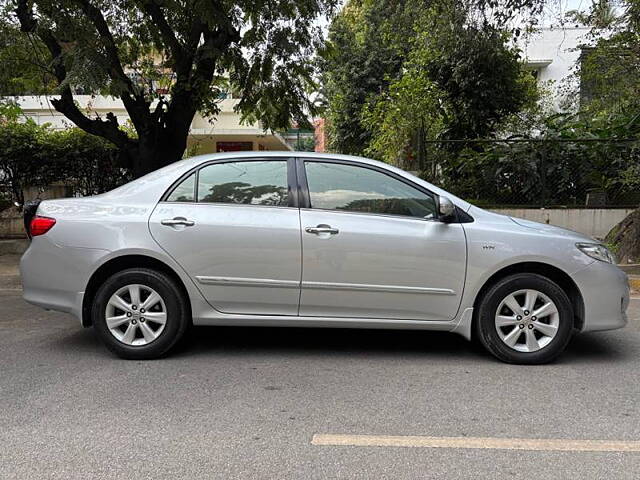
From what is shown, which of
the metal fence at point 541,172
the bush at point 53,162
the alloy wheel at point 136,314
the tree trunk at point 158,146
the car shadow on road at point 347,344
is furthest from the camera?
the metal fence at point 541,172

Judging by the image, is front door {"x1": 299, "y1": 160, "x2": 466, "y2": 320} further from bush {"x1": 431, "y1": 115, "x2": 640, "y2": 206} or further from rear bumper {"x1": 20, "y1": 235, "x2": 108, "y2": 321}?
bush {"x1": 431, "y1": 115, "x2": 640, "y2": 206}

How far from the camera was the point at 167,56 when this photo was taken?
10734 millimetres

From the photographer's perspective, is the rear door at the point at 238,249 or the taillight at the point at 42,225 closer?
the rear door at the point at 238,249

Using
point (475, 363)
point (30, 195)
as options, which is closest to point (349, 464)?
point (475, 363)

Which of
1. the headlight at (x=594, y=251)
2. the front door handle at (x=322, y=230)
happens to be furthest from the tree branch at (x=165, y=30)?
the headlight at (x=594, y=251)

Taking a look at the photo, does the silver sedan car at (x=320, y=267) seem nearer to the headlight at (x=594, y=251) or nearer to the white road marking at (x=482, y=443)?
the headlight at (x=594, y=251)

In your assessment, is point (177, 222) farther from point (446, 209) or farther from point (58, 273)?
point (446, 209)

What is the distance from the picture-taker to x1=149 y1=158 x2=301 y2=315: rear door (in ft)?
14.7


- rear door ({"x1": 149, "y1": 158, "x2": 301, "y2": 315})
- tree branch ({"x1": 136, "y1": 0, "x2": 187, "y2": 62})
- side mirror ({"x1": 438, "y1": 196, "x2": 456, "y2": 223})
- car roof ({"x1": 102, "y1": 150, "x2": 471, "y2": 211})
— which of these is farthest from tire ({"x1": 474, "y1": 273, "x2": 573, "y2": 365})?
tree branch ({"x1": 136, "y1": 0, "x2": 187, "y2": 62})

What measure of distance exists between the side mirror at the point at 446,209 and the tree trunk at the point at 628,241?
563cm

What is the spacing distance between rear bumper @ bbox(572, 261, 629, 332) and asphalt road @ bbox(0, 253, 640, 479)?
38cm

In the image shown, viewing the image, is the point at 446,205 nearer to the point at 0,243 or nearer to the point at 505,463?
the point at 505,463

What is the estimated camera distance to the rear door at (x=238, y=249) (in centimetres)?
448

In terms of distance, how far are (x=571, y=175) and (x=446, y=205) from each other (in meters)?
8.02
